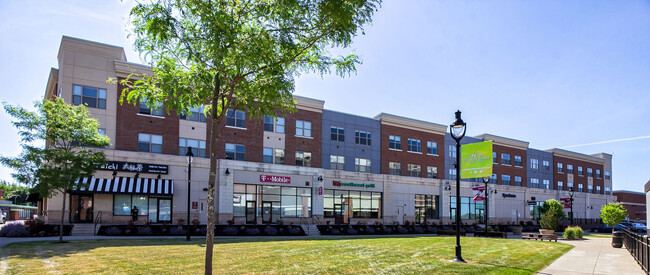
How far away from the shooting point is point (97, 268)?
1256cm

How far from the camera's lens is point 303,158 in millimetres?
47281

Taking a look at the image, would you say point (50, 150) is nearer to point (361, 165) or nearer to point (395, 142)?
point (361, 165)

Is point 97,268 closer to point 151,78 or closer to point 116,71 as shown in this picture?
point 151,78

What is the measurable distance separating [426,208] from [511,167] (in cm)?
2201

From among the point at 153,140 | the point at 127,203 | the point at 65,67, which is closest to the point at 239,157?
the point at 153,140

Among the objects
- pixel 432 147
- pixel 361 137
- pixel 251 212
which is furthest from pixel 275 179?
pixel 432 147

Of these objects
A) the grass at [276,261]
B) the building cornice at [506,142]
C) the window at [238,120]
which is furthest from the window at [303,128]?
the building cornice at [506,142]

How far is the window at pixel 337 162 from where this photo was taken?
4997 centimetres

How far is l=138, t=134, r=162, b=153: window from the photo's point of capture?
3766 cm

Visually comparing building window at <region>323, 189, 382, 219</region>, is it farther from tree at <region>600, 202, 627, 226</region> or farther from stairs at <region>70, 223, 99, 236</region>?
tree at <region>600, 202, 627, 226</region>

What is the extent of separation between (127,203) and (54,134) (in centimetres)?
1465

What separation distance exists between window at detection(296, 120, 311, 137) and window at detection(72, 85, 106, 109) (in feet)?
61.8

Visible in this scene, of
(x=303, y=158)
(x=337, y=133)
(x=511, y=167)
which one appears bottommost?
(x=511, y=167)

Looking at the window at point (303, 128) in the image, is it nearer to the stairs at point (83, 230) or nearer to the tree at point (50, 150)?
the stairs at point (83, 230)
